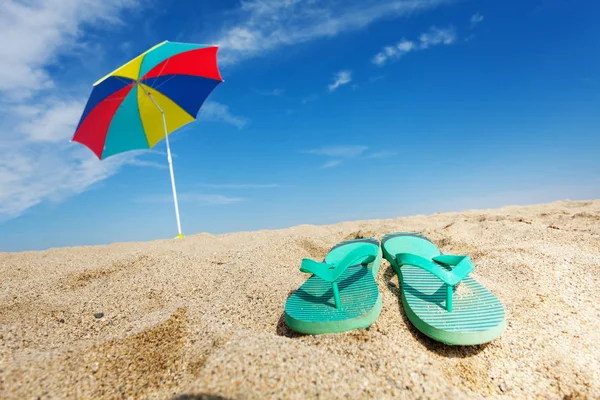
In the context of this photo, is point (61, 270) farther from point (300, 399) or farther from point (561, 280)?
point (561, 280)

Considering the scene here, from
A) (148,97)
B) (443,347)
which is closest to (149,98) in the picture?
(148,97)

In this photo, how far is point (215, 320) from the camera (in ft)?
5.34

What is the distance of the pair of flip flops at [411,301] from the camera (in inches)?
56.7

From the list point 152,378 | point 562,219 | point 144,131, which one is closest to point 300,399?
point 152,378

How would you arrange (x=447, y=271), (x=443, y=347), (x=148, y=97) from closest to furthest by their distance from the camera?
(x=443, y=347)
(x=447, y=271)
(x=148, y=97)

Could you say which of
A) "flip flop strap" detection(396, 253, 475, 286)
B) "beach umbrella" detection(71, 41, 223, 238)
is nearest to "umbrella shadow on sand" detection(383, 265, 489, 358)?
"flip flop strap" detection(396, 253, 475, 286)

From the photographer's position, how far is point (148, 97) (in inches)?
250

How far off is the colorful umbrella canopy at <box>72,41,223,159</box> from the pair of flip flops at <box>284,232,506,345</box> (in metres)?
5.02

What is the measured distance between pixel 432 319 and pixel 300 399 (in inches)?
32.9

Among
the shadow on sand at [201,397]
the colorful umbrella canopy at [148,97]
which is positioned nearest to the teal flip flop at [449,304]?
the shadow on sand at [201,397]

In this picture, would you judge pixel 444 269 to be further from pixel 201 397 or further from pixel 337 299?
pixel 201 397

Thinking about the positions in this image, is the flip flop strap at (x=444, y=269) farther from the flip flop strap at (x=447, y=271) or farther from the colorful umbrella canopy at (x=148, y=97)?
the colorful umbrella canopy at (x=148, y=97)

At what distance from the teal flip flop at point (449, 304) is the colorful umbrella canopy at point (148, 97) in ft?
17.3

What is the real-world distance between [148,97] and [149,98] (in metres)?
0.03
